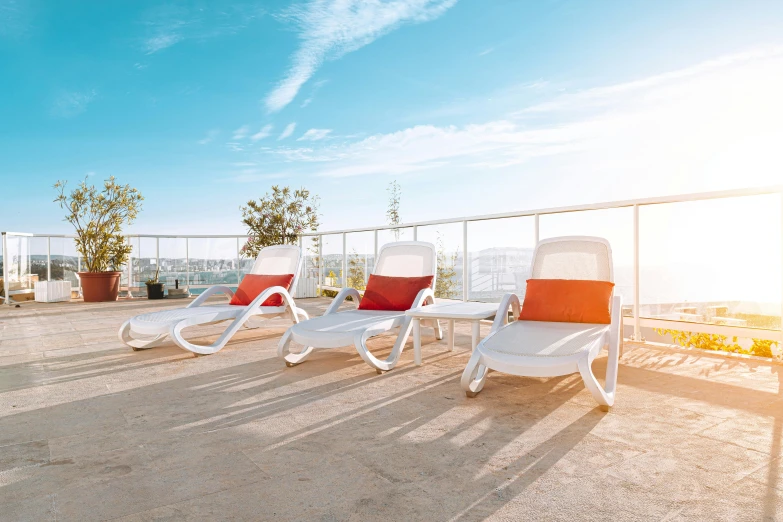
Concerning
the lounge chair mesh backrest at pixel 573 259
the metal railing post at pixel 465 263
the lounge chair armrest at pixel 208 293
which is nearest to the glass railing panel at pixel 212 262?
the lounge chair armrest at pixel 208 293

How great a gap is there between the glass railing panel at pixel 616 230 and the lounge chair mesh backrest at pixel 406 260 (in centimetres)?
114

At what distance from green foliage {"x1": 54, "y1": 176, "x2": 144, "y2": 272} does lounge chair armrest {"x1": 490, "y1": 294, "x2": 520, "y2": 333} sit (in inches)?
348

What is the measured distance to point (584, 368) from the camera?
9.25ft

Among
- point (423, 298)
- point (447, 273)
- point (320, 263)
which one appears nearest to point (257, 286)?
point (423, 298)

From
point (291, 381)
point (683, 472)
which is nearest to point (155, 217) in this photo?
point (291, 381)

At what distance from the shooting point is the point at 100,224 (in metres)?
10.1

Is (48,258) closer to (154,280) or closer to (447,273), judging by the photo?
(154,280)

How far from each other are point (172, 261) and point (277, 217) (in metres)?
2.71

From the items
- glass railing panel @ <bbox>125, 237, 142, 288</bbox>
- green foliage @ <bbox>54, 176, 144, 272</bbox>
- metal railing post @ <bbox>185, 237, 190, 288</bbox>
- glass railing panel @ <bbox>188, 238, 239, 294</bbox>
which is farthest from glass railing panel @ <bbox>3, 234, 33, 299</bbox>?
glass railing panel @ <bbox>188, 238, 239, 294</bbox>

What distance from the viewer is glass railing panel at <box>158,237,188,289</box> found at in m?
11.3

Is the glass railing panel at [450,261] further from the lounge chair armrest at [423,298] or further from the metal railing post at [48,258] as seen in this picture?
the metal railing post at [48,258]

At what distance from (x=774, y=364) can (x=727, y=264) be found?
949 millimetres

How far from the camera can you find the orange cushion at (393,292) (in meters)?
4.84

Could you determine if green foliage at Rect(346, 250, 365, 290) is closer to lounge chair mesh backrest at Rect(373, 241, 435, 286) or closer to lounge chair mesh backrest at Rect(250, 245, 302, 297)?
lounge chair mesh backrest at Rect(250, 245, 302, 297)
